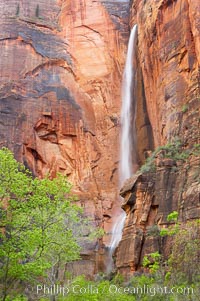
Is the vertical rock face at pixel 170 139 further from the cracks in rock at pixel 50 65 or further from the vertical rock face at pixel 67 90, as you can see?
the cracks in rock at pixel 50 65

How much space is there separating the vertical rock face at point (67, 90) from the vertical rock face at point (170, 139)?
8415 millimetres

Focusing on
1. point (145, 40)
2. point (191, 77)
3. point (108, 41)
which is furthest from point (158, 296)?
point (108, 41)

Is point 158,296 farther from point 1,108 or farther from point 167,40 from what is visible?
point 1,108

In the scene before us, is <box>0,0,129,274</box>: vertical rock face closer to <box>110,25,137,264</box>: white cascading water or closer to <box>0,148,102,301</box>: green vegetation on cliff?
<box>110,25,137,264</box>: white cascading water

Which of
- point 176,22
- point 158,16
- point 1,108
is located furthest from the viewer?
point 1,108

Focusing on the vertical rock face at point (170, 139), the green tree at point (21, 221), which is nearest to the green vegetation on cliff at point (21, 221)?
the green tree at point (21, 221)

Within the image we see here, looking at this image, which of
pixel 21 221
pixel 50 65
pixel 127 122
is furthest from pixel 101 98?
pixel 21 221

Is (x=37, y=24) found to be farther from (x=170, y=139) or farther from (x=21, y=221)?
(x=21, y=221)

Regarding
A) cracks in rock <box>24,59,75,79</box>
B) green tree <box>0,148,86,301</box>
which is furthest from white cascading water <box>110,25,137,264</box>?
green tree <box>0,148,86,301</box>

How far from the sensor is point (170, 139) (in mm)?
24203

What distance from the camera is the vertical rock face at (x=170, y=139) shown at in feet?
69.0

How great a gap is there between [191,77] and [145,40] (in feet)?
34.9

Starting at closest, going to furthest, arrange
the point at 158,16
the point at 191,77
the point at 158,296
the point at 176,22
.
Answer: the point at 158,296, the point at 191,77, the point at 176,22, the point at 158,16

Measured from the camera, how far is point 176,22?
27156 millimetres
